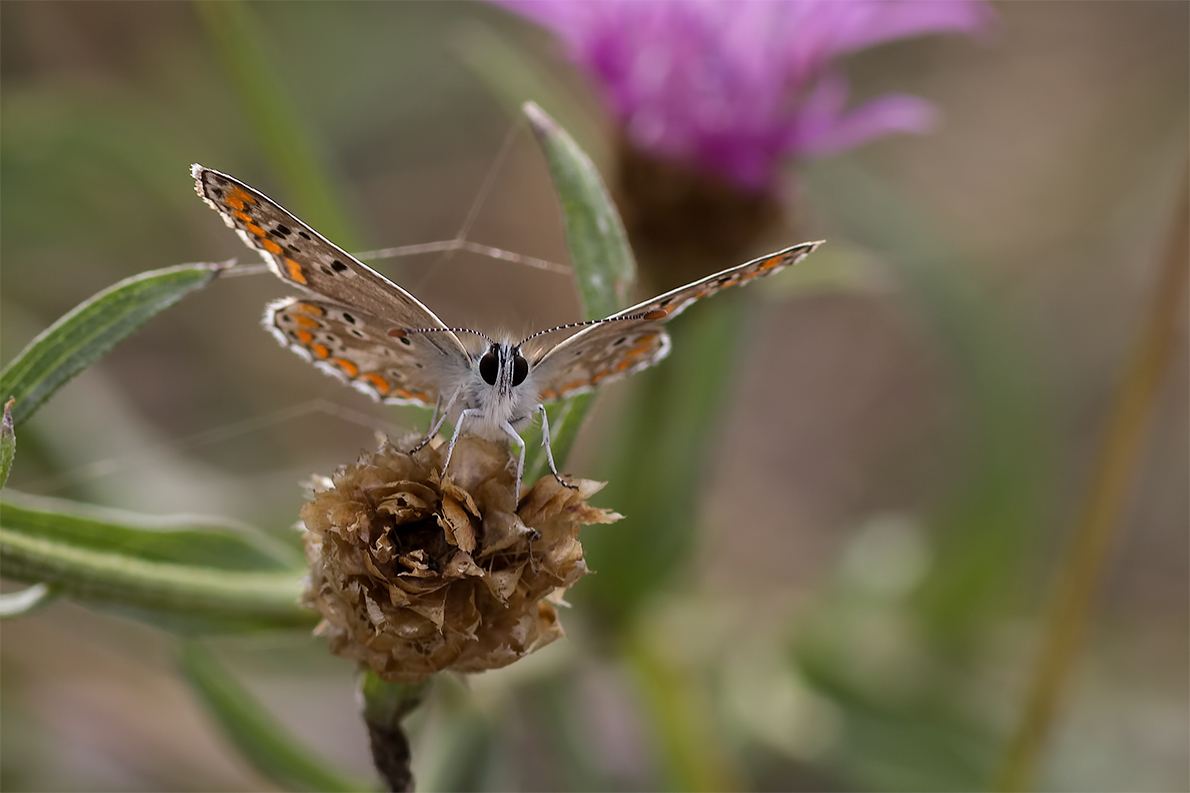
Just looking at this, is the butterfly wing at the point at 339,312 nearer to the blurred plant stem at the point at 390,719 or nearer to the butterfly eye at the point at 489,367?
the butterfly eye at the point at 489,367

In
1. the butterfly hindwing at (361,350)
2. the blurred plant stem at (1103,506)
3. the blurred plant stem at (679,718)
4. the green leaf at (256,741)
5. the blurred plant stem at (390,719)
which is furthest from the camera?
the blurred plant stem at (679,718)

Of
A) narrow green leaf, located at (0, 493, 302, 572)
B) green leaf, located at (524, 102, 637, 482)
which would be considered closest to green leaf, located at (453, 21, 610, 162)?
green leaf, located at (524, 102, 637, 482)

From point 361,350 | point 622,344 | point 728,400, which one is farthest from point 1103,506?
point 361,350

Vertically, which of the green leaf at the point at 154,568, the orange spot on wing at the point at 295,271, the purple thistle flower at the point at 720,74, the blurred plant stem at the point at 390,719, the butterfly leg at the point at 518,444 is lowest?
the blurred plant stem at the point at 390,719

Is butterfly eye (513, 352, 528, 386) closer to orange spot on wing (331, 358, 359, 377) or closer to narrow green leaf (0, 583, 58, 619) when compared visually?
orange spot on wing (331, 358, 359, 377)

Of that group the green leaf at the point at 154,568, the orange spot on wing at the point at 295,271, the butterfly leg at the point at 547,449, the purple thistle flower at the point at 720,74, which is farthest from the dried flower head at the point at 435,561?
the purple thistle flower at the point at 720,74

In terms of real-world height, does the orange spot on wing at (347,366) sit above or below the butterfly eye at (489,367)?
above

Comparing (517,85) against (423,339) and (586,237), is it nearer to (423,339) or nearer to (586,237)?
(586,237)
